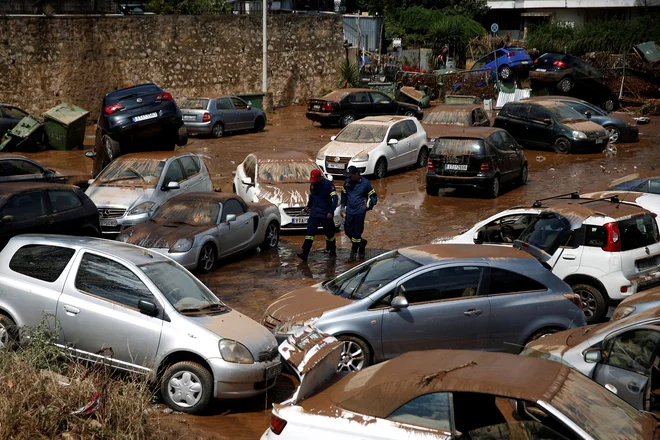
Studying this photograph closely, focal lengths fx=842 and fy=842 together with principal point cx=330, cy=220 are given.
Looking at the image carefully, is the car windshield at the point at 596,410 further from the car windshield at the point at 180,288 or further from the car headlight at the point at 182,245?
the car headlight at the point at 182,245

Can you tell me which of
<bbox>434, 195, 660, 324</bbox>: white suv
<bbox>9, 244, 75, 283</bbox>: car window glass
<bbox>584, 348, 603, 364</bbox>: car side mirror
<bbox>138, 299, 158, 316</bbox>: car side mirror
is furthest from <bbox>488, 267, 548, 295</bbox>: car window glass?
<bbox>9, 244, 75, 283</bbox>: car window glass

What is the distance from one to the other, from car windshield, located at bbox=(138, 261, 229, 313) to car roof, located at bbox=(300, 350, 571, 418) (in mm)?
2845

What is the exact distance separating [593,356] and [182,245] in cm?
713

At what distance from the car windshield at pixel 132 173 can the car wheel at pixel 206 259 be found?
2.74 meters

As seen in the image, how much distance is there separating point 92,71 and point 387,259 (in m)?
21.7

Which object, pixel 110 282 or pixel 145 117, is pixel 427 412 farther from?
pixel 145 117

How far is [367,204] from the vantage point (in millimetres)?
14172

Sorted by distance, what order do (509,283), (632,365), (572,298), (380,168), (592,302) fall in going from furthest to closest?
(380,168), (592,302), (572,298), (509,283), (632,365)

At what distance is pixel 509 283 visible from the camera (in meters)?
9.43

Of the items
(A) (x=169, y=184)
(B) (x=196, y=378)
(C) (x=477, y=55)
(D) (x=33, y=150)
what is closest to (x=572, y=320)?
(B) (x=196, y=378)

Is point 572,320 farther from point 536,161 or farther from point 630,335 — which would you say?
point 536,161

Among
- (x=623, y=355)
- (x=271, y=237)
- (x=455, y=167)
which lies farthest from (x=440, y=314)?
(x=455, y=167)

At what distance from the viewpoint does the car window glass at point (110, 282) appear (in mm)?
8414

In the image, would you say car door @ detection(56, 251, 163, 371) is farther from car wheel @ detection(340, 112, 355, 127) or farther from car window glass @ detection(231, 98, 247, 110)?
car wheel @ detection(340, 112, 355, 127)
